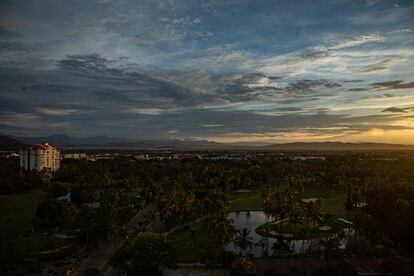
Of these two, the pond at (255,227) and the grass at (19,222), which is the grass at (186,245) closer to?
the pond at (255,227)

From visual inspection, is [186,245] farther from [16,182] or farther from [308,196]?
[16,182]

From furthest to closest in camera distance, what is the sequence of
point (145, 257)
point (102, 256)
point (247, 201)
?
point (247, 201)
point (102, 256)
point (145, 257)

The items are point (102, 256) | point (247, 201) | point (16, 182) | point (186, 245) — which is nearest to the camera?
point (102, 256)

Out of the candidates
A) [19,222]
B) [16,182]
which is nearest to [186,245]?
[19,222]

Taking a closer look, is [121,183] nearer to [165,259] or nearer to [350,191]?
[350,191]

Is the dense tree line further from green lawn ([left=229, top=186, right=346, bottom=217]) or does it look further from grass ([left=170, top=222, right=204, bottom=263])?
grass ([left=170, top=222, right=204, bottom=263])

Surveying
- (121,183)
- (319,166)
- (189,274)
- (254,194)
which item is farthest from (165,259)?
(319,166)

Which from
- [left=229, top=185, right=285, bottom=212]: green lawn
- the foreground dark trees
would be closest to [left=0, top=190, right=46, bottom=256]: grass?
the foreground dark trees
